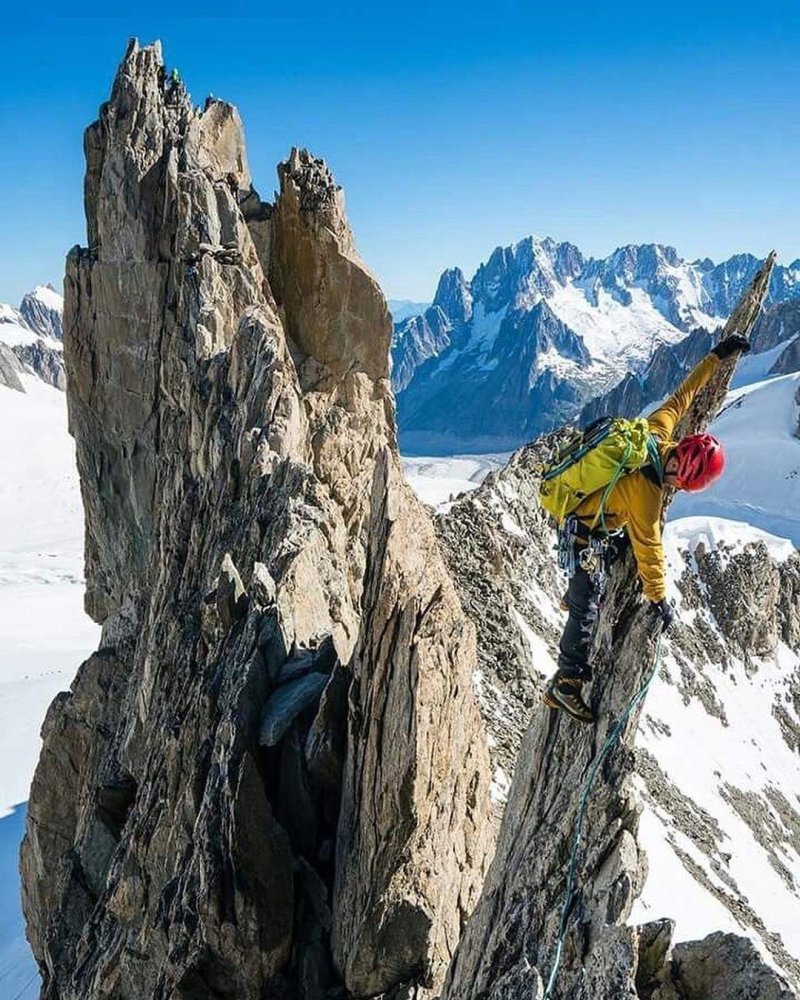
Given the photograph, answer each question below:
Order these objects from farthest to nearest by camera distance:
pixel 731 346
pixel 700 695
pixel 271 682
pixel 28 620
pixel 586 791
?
pixel 28 620 < pixel 700 695 < pixel 271 682 < pixel 731 346 < pixel 586 791

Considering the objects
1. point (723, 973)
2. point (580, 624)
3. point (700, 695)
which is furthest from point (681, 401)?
point (700, 695)

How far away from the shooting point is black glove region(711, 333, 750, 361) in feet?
28.8

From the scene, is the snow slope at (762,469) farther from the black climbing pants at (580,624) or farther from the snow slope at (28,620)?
the black climbing pants at (580,624)

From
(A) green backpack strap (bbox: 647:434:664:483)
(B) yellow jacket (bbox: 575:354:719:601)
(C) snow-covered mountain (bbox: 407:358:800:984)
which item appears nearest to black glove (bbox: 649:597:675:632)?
(B) yellow jacket (bbox: 575:354:719:601)

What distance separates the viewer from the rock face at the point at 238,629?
11.2 m

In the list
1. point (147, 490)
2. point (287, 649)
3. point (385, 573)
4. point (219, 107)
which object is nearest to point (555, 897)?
point (385, 573)

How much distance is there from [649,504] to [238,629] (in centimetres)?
914

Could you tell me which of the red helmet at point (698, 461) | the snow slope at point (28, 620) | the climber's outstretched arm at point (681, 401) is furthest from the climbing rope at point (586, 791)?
the snow slope at point (28, 620)

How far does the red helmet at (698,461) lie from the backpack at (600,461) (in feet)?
1.35

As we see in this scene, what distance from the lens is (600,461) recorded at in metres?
8.61

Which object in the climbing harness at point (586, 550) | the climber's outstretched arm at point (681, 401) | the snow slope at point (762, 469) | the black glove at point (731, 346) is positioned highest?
the black glove at point (731, 346)

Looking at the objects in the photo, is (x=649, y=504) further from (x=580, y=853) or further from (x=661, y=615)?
(x=580, y=853)

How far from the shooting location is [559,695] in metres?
9.16

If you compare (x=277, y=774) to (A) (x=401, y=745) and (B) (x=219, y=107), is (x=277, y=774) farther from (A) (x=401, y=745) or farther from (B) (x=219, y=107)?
(B) (x=219, y=107)
